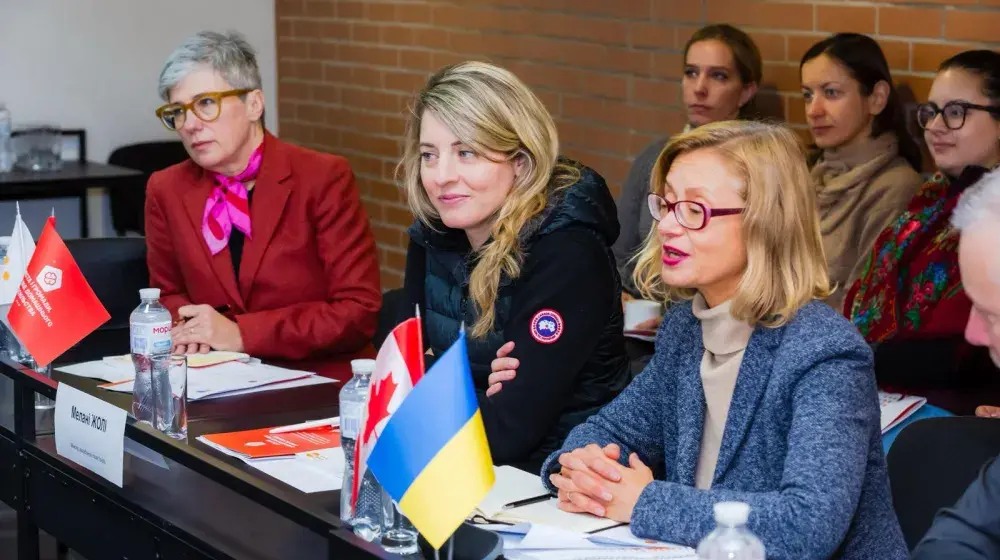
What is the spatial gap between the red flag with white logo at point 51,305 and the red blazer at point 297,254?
478 millimetres

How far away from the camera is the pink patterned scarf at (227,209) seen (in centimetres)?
304

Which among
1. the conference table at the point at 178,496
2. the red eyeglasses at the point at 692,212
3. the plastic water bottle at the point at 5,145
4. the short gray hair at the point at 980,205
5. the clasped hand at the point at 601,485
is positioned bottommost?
the conference table at the point at 178,496

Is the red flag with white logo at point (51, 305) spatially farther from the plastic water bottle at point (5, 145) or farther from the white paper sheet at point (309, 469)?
the plastic water bottle at point (5, 145)

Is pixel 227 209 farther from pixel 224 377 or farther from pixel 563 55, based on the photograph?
pixel 563 55

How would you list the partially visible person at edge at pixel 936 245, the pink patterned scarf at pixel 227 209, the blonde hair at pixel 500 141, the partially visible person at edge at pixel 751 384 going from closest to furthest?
the partially visible person at edge at pixel 751 384, the blonde hair at pixel 500 141, the partially visible person at edge at pixel 936 245, the pink patterned scarf at pixel 227 209

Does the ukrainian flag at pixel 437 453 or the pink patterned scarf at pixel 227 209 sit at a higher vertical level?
the pink patterned scarf at pixel 227 209

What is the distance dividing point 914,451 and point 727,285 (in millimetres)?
372

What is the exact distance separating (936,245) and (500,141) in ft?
4.52

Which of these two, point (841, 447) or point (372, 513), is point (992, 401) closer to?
point (841, 447)

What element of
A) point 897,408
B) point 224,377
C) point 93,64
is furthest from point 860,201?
point 93,64

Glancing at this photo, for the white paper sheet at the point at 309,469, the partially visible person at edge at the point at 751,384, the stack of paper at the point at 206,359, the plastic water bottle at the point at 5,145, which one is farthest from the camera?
the plastic water bottle at the point at 5,145

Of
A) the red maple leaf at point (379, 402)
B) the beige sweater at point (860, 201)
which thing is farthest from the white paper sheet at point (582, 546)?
the beige sweater at point (860, 201)

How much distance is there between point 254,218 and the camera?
303 centimetres

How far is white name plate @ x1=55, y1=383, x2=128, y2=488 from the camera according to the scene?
212 cm
